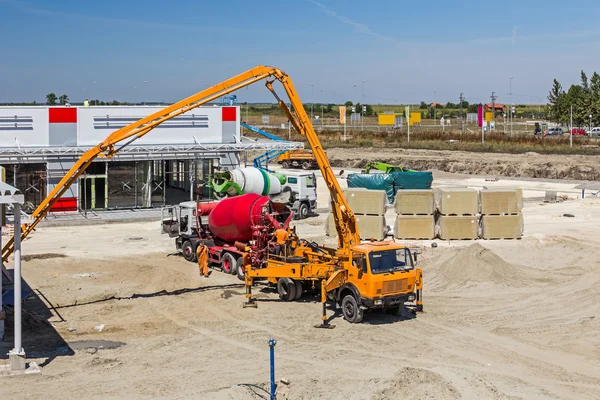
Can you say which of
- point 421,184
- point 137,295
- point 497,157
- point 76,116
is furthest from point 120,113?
point 497,157

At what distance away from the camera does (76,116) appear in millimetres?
42312

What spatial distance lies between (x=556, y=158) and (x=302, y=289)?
52.9 metres

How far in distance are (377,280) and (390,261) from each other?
78cm

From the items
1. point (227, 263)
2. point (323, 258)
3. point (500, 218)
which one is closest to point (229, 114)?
point (500, 218)

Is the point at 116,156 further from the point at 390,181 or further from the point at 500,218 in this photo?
the point at 500,218

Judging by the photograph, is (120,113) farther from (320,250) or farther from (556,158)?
(556,158)

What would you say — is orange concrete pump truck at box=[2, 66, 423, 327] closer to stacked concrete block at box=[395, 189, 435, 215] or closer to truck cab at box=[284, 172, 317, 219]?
stacked concrete block at box=[395, 189, 435, 215]

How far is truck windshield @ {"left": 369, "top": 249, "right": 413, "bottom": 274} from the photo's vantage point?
66.6ft

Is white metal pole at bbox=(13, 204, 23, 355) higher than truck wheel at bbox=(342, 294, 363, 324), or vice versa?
white metal pole at bbox=(13, 204, 23, 355)

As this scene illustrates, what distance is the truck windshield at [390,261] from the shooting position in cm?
2030

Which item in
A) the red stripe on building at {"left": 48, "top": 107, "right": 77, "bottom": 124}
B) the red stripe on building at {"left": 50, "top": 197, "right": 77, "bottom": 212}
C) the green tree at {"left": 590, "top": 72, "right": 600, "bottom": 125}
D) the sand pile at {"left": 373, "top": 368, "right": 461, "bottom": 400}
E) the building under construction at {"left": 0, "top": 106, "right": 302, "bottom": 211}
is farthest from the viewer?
the green tree at {"left": 590, "top": 72, "right": 600, "bottom": 125}

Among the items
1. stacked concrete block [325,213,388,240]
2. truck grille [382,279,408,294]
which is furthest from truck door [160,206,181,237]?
truck grille [382,279,408,294]

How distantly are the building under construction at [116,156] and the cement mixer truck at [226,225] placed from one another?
10.8m

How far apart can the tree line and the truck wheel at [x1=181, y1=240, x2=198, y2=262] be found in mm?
86442
